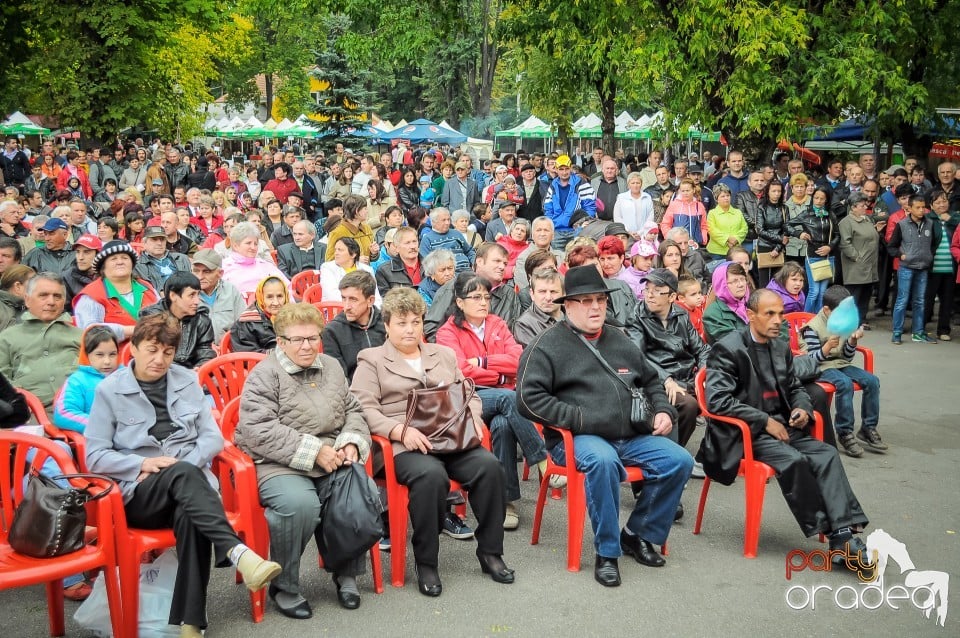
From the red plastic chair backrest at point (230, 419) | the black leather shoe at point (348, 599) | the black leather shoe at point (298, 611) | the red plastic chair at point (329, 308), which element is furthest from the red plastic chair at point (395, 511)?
the red plastic chair at point (329, 308)

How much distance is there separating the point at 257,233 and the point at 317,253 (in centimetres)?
191

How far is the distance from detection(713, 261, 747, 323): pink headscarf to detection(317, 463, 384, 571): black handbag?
365cm

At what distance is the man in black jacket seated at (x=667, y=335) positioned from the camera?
6262mm

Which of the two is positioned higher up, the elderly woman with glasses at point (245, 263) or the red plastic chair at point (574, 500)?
the elderly woman with glasses at point (245, 263)

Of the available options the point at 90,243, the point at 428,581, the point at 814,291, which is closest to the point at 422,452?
the point at 428,581

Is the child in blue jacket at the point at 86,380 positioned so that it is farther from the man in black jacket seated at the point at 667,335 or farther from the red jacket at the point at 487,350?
the man in black jacket seated at the point at 667,335

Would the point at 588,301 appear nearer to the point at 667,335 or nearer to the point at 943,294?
the point at 667,335

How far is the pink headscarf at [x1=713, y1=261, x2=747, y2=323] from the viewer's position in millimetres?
7133

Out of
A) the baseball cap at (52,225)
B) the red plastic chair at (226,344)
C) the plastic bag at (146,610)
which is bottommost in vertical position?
the plastic bag at (146,610)

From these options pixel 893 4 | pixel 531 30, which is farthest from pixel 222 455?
pixel 531 30

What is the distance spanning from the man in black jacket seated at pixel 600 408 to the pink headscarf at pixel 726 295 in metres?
2.24

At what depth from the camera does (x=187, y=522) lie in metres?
4.02

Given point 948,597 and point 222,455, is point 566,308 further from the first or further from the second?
point 948,597

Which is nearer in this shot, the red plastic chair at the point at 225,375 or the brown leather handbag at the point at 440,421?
the brown leather handbag at the point at 440,421
